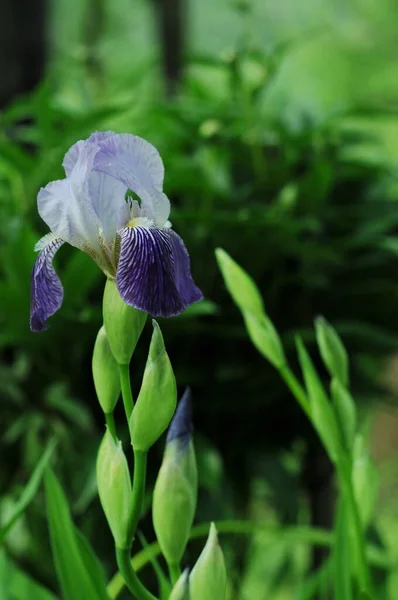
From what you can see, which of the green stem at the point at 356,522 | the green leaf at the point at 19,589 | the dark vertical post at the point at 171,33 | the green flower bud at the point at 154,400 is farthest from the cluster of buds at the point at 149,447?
the dark vertical post at the point at 171,33

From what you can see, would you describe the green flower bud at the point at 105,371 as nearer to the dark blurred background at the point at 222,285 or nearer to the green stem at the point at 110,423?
the green stem at the point at 110,423

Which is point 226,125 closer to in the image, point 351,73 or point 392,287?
point 392,287

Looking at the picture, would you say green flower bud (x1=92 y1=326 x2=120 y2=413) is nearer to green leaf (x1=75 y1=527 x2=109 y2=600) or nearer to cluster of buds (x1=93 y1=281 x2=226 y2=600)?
cluster of buds (x1=93 y1=281 x2=226 y2=600)

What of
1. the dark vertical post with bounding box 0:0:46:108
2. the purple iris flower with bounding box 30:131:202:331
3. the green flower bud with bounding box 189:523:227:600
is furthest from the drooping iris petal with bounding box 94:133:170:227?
the dark vertical post with bounding box 0:0:46:108

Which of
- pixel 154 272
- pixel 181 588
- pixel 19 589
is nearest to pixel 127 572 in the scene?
pixel 181 588

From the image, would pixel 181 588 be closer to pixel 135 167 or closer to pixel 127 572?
pixel 127 572

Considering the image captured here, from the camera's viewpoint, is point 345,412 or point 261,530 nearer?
point 345,412
